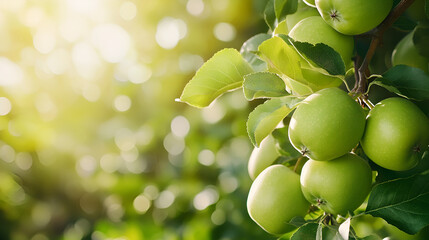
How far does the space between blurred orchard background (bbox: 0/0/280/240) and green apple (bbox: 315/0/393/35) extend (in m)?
1.33

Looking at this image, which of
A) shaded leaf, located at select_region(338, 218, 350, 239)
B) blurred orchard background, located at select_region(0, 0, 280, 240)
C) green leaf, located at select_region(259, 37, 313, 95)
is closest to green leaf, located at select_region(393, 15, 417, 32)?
green leaf, located at select_region(259, 37, 313, 95)

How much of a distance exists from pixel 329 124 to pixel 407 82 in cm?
16

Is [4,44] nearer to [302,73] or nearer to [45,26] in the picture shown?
[45,26]

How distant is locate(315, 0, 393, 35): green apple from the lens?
27.9 inches

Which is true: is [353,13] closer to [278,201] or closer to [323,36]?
[323,36]

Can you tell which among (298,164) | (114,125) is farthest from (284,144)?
(114,125)

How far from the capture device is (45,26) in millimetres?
2855

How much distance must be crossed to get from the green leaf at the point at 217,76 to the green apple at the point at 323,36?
4.3 inches

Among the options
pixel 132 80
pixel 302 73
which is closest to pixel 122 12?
pixel 132 80

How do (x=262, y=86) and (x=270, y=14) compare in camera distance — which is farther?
(x=270, y=14)

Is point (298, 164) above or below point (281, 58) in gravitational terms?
below

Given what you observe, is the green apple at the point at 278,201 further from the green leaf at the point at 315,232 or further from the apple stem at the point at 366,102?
the apple stem at the point at 366,102

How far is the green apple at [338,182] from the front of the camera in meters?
0.70

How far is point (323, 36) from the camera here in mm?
748
